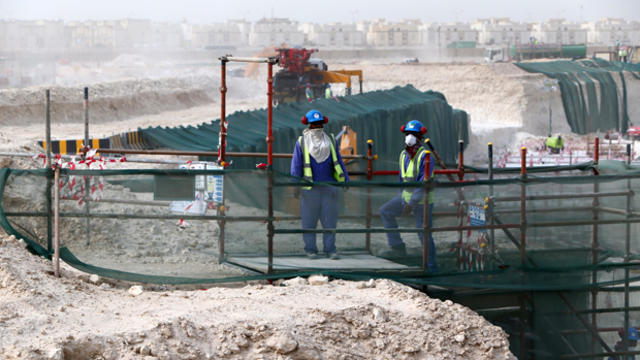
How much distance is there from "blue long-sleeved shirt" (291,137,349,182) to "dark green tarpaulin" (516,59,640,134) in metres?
33.5

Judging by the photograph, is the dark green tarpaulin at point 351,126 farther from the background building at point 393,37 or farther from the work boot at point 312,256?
the background building at point 393,37

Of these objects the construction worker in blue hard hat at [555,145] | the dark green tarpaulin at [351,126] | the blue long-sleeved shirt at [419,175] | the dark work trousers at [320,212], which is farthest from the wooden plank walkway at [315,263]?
the construction worker in blue hard hat at [555,145]

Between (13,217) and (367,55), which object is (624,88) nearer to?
(13,217)

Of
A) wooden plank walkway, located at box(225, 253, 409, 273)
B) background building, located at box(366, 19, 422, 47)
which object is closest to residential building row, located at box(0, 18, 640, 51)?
background building, located at box(366, 19, 422, 47)

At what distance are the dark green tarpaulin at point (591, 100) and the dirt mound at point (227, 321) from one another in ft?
114

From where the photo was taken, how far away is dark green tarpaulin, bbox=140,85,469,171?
48.1 ft

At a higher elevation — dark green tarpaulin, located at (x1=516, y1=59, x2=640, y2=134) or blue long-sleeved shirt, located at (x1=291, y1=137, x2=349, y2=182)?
dark green tarpaulin, located at (x1=516, y1=59, x2=640, y2=134)

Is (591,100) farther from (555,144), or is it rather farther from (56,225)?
(56,225)

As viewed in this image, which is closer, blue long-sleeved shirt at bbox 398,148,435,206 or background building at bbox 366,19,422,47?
blue long-sleeved shirt at bbox 398,148,435,206

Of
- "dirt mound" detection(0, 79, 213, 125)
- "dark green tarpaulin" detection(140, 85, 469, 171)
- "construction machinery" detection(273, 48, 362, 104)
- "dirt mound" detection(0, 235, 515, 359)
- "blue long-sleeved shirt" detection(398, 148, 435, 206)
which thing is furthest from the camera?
"construction machinery" detection(273, 48, 362, 104)

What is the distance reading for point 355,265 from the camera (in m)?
7.79

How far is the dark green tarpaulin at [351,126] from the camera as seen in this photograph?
577 inches

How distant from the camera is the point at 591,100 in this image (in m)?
40.8

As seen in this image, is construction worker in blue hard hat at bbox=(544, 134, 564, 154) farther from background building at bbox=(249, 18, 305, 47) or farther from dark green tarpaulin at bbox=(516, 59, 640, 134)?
background building at bbox=(249, 18, 305, 47)
